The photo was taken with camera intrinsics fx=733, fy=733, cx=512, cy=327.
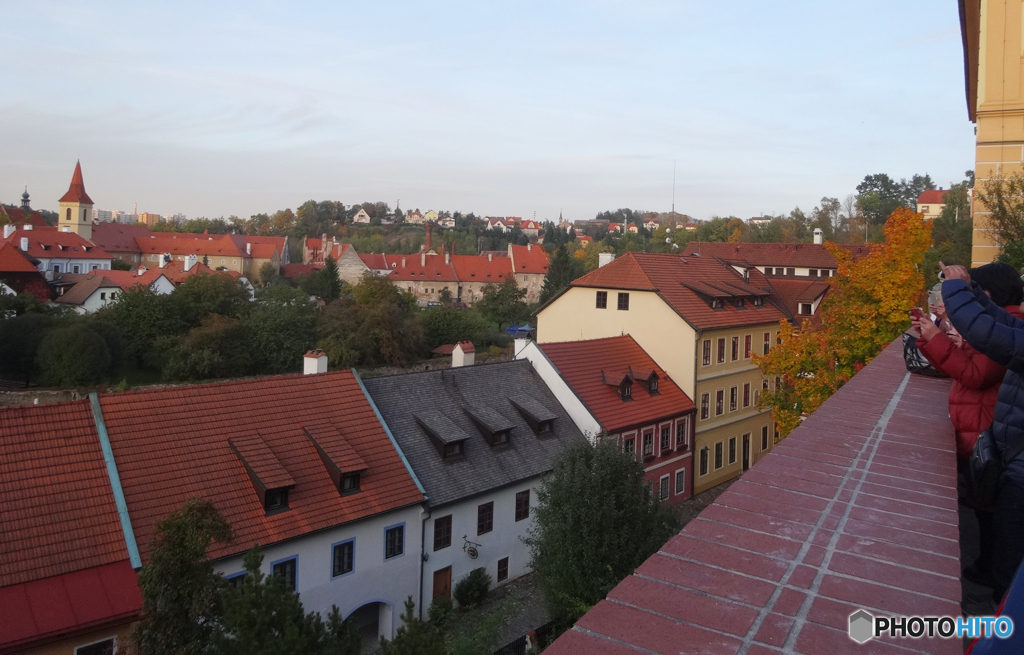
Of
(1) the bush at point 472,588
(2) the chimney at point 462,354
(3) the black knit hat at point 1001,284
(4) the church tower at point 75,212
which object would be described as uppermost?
(4) the church tower at point 75,212

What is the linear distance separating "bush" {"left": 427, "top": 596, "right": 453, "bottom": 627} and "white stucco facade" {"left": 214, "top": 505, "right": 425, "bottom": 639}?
627mm

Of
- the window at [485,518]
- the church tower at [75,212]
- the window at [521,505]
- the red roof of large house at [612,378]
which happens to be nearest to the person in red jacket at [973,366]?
the window at [485,518]

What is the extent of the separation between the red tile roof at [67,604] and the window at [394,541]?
5776 mm

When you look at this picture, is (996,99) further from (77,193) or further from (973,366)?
(77,193)

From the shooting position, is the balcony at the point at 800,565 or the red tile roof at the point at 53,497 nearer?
the balcony at the point at 800,565

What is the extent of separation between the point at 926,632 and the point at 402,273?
10272 centimetres

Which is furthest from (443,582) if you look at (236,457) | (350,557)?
(236,457)

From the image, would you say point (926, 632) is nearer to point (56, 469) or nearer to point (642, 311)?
point (56, 469)

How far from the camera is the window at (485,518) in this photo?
2014 cm

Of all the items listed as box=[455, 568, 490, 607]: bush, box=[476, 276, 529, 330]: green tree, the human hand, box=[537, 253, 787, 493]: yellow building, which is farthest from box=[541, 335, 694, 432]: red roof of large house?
box=[476, 276, 529, 330]: green tree

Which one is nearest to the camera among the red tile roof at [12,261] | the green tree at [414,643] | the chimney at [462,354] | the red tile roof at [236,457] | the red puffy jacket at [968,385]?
the red puffy jacket at [968,385]

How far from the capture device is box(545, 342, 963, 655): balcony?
6.75ft

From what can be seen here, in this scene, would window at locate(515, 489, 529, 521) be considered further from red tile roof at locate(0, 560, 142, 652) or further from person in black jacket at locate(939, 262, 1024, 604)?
person in black jacket at locate(939, 262, 1024, 604)

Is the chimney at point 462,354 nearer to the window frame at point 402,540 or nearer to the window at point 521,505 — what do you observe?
the window at point 521,505
